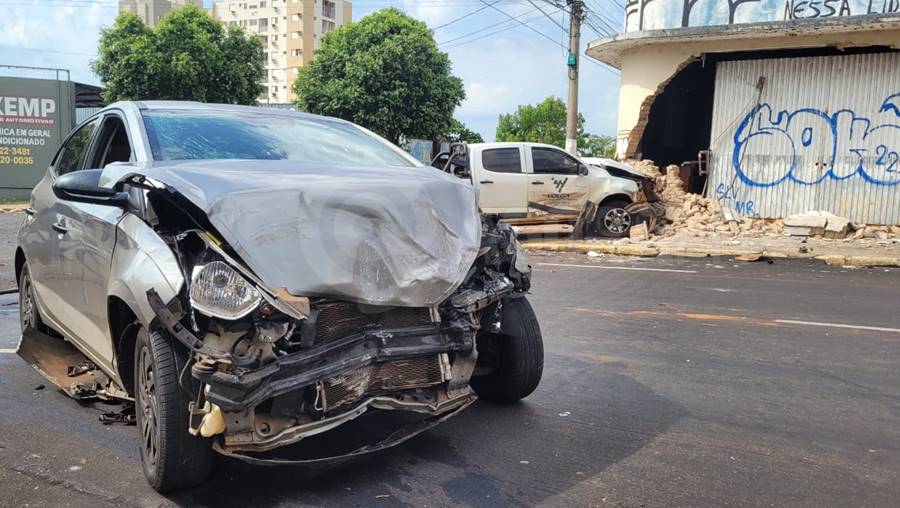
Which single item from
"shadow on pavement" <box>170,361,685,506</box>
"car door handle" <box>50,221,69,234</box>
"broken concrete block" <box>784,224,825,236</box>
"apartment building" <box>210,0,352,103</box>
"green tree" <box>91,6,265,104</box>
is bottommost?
"shadow on pavement" <box>170,361,685,506</box>

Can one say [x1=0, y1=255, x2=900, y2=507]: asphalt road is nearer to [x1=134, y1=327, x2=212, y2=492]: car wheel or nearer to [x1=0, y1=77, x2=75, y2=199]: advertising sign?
[x1=134, y1=327, x2=212, y2=492]: car wheel

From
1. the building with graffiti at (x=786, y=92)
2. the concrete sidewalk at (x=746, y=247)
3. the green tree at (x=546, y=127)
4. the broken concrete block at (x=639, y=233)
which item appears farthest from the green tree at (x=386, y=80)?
the green tree at (x=546, y=127)

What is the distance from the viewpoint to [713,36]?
14461mm

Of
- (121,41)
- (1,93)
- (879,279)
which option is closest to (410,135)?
(121,41)

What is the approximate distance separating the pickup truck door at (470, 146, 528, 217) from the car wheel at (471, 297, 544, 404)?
961 centimetres

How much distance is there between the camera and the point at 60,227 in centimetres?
440

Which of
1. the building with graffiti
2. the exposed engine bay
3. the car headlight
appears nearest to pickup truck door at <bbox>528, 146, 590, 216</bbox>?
the building with graffiti

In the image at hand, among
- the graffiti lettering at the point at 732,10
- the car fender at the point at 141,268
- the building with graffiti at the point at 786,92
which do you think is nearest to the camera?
the car fender at the point at 141,268

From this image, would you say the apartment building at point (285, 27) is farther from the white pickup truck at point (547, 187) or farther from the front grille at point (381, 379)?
the front grille at point (381, 379)

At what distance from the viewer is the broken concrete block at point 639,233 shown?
14133mm

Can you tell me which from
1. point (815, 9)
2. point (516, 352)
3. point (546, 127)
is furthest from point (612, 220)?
point (546, 127)

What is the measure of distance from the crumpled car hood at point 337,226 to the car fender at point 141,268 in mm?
244

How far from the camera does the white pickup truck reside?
45.9 ft

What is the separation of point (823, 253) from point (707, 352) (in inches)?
301
